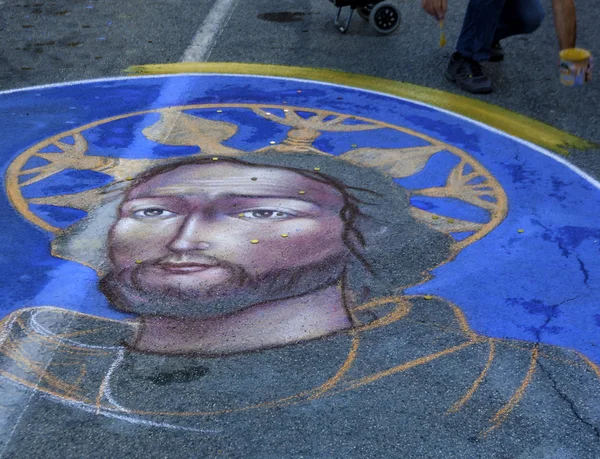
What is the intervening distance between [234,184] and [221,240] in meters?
0.65

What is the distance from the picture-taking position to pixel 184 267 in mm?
3889

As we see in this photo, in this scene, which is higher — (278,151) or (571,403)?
(571,403)

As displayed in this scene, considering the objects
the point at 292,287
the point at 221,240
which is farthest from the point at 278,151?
the point at 292,287

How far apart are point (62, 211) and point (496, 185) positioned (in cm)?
251

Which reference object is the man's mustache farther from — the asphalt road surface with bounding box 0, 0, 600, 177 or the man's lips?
the asphalt road surface with bounding box 0, 0, 600, 177

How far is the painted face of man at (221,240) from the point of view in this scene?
375cm

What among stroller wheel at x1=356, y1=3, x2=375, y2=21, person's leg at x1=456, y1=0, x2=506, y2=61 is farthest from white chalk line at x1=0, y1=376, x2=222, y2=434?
stroller wheel at x1=356, y1=3, x2=375, y2=21

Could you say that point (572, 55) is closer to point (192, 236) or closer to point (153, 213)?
point (192, 236)

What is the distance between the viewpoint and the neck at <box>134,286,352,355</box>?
133 inches

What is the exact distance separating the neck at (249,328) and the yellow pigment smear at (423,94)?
8.23 feet

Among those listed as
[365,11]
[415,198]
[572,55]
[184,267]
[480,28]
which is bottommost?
[184,267]

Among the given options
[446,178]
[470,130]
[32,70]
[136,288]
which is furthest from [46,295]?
[32,70]

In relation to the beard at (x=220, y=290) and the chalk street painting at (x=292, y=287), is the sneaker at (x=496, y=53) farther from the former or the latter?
the beard at (x=220, y=290)

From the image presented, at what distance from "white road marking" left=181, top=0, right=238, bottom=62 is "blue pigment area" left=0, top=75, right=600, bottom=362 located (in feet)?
2.14
